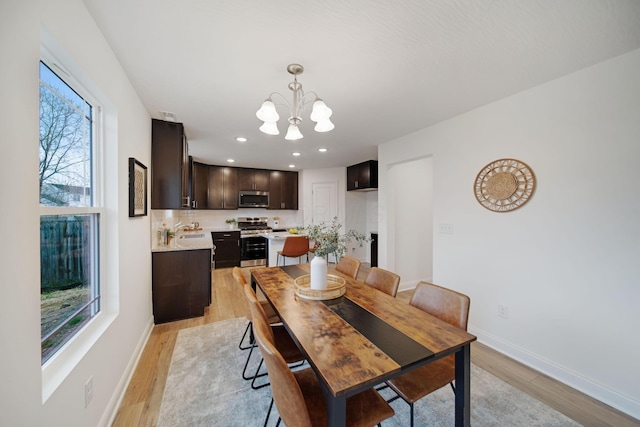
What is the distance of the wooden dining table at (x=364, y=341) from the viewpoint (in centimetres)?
90

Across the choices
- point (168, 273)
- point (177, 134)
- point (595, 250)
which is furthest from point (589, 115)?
point (168, 273)

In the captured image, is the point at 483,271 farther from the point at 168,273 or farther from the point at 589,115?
the point at 168,273

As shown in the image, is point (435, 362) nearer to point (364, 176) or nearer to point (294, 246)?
point (294, 246)

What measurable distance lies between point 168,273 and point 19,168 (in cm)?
228

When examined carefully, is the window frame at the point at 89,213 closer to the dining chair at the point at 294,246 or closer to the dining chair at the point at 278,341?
the dining chair at the point at 278,341

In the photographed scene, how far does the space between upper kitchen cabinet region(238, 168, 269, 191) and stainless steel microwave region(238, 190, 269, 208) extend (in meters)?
0.11

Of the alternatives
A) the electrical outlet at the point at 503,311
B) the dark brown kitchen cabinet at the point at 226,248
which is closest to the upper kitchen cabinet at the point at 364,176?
the dark brown kitchen cabinet at the point at 226,248

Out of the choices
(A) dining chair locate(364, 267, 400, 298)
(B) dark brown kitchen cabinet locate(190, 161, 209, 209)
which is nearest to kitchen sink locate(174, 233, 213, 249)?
(B) dark brown kitchen cabinet locate(190, 161, 209, 209)

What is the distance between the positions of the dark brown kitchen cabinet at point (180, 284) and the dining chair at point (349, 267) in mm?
1708

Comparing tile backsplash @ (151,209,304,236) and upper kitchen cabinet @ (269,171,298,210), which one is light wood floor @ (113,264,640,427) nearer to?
tile backsplash @ (151,209,304,236)

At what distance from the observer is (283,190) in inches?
246

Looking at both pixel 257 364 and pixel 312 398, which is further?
pixel 257 364

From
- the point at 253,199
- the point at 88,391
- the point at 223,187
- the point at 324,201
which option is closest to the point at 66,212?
the point at 88,391

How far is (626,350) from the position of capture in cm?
164
